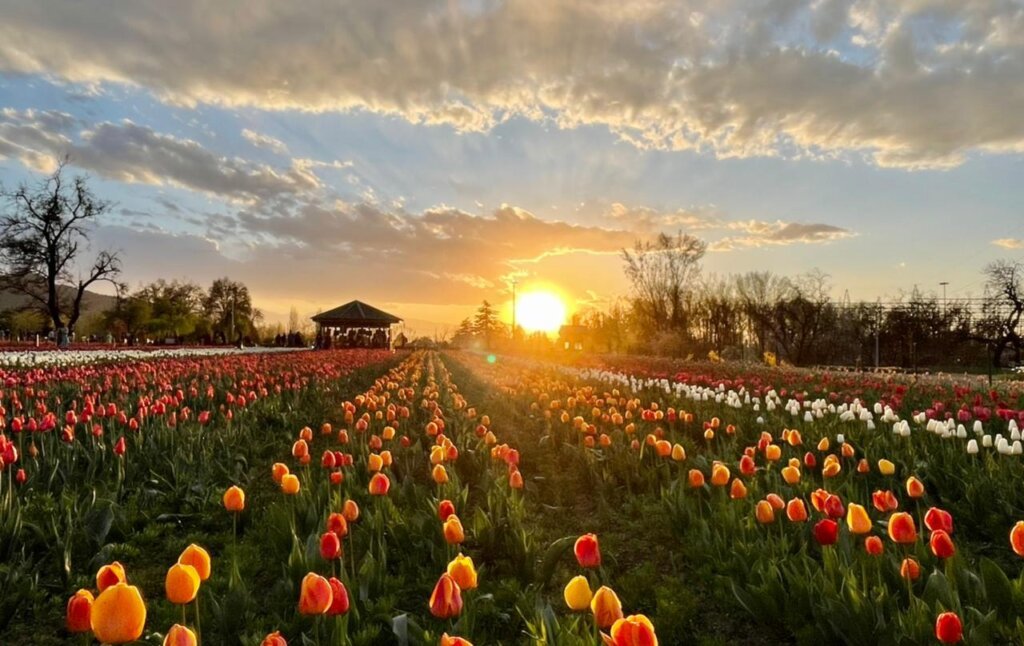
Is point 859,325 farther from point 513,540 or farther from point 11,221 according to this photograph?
point 11,221

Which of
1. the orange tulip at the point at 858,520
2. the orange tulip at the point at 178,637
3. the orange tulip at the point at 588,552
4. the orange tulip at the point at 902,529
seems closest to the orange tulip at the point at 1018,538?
the orange tulip at the point at 902,529

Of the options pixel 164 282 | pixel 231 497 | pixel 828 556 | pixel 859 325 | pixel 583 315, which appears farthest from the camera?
pixel 583 315

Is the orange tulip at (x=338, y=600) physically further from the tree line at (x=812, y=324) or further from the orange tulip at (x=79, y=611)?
the tree line at (x=812, y=324)

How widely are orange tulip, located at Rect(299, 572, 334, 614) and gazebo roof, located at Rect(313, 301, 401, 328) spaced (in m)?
43.8

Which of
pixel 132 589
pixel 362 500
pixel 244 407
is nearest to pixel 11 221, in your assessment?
pixel 244 407

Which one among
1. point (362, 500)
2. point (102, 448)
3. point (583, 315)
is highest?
point (583, 315)

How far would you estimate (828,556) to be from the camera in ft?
11.2

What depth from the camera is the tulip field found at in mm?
2863

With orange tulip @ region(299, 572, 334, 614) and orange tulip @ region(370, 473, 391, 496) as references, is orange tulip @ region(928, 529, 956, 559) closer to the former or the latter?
orange tulip @ region(299, 572, 334, 614)

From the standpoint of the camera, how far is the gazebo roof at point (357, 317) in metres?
46.1

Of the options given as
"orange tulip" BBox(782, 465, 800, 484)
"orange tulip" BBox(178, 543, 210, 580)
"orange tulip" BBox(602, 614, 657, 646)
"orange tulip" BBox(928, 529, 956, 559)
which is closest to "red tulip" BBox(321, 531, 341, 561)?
"orange tulip" BBox(178, 543, 210, 580)

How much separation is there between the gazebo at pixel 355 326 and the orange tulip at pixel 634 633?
44454 mm

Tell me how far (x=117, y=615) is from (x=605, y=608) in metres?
1.57

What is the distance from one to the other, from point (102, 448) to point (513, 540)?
4.19 m
